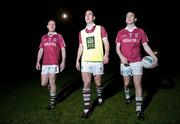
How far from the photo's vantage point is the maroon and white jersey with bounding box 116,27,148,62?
7.93m

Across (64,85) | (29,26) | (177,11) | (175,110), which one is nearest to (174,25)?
(177,11)

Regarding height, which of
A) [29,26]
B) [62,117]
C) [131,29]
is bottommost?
[62,117]

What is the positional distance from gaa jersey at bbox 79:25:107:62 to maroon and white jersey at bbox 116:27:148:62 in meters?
0.57

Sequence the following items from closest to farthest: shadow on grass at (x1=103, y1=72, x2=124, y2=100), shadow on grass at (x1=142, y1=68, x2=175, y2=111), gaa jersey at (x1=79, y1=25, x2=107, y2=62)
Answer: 1. gaa jersey at (x1=79, y1=25, x2=107, y2=62)
2. shadow on grass at (x1=142, y1=68, x2=175, y2=111)
3. shadow on grass at (x1=103, y1=72, x2=124, y2=100)

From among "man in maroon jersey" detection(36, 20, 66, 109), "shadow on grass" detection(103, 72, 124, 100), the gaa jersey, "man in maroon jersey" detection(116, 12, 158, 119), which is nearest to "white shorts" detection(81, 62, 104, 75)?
the gaa jersey

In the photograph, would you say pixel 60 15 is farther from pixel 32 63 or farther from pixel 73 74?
pixel 73 74

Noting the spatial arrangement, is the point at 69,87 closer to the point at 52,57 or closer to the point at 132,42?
the point at 52,57

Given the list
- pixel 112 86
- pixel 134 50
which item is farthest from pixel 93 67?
pixel 112 86

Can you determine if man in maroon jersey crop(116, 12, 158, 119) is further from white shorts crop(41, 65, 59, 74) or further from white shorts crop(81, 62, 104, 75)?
white shorts crop(41, 65, 59, 74)

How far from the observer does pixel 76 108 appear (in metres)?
9.23

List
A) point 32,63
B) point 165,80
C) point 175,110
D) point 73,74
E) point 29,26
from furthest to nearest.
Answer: point 29,26 < point 32,63 < point 73,74 < point 165,80 < point 175,110

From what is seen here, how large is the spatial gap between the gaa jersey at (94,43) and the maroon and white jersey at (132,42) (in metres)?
0.57

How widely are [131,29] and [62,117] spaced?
2882 millimetres

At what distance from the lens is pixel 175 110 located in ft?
28.2
